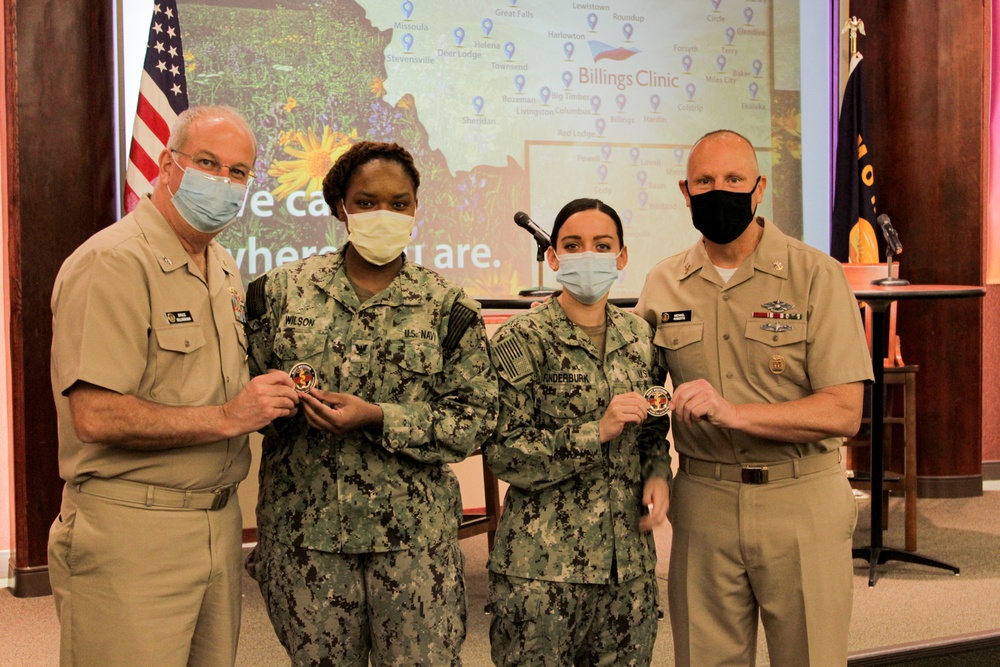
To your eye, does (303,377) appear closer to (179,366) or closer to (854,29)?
(179,366)

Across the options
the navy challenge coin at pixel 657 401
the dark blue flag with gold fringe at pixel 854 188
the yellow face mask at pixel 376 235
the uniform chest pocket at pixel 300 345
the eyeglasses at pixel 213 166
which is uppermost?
the dark blue flag with gold fringe at pixel 854 188

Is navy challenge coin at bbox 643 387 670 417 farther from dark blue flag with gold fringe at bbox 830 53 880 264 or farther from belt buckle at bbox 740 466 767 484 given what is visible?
dark blue flag with gold fringe at bbox 830 53 880 264

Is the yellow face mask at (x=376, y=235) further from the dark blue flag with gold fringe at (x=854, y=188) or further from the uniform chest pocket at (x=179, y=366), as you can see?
the dark blue flag with gold fringe at (x=854, y=188)

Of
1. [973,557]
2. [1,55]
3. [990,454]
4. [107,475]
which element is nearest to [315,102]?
[1,55]

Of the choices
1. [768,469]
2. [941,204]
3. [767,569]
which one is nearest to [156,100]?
[768,469]

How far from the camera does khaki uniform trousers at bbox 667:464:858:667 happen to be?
2.36 meters

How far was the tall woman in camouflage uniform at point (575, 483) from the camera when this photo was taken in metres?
2.24

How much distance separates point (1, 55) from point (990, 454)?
651 centimetres

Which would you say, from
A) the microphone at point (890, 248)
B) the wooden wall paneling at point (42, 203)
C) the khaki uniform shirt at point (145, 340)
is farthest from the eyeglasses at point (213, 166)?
the microphone at point (890, 248)

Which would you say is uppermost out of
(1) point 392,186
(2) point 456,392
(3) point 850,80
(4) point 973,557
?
(3) point 850,80

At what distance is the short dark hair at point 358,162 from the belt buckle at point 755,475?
1055mm

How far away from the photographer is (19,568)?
4379 millimetres

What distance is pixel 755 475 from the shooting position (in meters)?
2.37

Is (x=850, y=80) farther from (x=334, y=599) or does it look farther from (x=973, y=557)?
(x=334, y=599)
